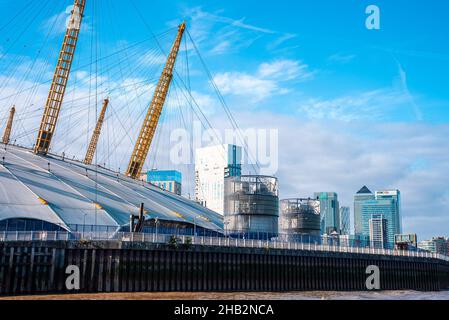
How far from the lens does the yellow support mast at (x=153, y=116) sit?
128625 mm

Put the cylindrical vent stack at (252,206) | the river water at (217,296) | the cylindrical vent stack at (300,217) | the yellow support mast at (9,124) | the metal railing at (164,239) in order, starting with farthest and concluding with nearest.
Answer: the yellow support mast at (9,124) < the cylindrical vent stack at (300,217) < the cylindrical vent stack at (252,206) < the metal railing at (164,239) < the river water at (217,296)

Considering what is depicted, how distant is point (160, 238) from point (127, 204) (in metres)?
16.0

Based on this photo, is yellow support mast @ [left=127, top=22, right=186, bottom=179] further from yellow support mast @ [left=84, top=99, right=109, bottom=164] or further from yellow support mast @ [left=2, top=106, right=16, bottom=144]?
yellow support mast @ [left=2, top=106, right=16, bottom=144]

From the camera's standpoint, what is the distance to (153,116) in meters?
129

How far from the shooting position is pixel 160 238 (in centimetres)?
6706

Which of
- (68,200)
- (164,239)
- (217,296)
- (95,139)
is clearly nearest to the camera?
(217,296)

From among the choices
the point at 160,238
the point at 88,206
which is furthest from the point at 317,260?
the point at 88,206

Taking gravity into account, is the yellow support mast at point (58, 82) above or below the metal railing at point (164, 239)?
above

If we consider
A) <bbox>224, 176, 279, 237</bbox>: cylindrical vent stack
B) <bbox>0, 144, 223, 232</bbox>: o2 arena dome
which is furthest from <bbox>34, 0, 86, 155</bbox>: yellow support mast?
<bbox>224, 176, 279, 237</bbox>: cylindrical vent stack

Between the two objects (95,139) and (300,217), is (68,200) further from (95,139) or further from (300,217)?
(95,139)

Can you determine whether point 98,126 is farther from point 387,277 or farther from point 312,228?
point 387,277

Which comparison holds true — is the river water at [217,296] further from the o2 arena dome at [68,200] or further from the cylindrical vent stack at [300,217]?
the cylindrical vent stack at [300,217]

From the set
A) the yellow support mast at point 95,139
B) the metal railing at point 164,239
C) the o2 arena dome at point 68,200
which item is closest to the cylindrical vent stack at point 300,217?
the o2 arena dome at point 68,200

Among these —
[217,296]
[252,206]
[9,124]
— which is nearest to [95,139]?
[9,124]
